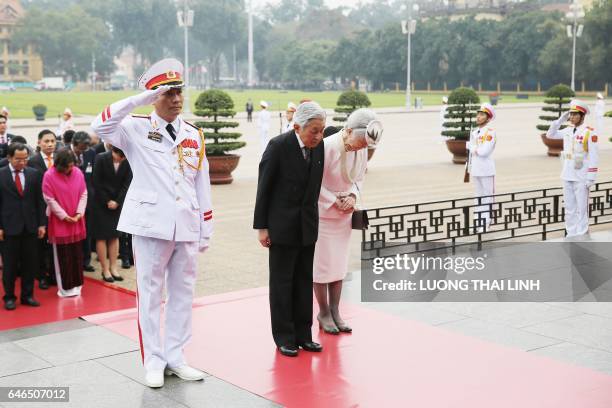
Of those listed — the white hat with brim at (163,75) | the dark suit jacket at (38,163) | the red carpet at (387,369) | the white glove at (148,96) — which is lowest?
the red carpet at (387,369)

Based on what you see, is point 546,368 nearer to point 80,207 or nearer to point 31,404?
point 31,404

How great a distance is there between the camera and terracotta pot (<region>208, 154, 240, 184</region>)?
16.2 metres

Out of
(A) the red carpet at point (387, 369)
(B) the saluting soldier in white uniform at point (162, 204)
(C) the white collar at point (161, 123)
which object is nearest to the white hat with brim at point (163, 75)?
(B) the saluting soldier in white uniform at point (162, 204)

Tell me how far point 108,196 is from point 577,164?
17.1ft

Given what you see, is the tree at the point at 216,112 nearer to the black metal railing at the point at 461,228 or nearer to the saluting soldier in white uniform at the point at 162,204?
the black metal railing at the point at 461,228

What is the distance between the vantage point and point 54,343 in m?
5.66

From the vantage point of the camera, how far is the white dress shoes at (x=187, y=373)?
4.88m

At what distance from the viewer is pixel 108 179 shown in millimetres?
8102

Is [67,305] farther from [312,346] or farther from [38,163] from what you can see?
[312,346]

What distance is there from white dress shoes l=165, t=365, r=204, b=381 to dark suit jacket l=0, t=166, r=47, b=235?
273 centimetres

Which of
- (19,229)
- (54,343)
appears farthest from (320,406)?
(19,229)

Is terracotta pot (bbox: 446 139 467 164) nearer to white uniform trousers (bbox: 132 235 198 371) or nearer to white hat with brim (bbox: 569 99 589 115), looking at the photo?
white hat with brim (bbox: 569 99 589 115)

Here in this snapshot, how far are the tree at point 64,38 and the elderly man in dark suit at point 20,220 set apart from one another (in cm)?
9442

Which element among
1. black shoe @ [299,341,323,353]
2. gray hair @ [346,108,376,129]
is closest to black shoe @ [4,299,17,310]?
black shoe @ [299,341,323,353]
